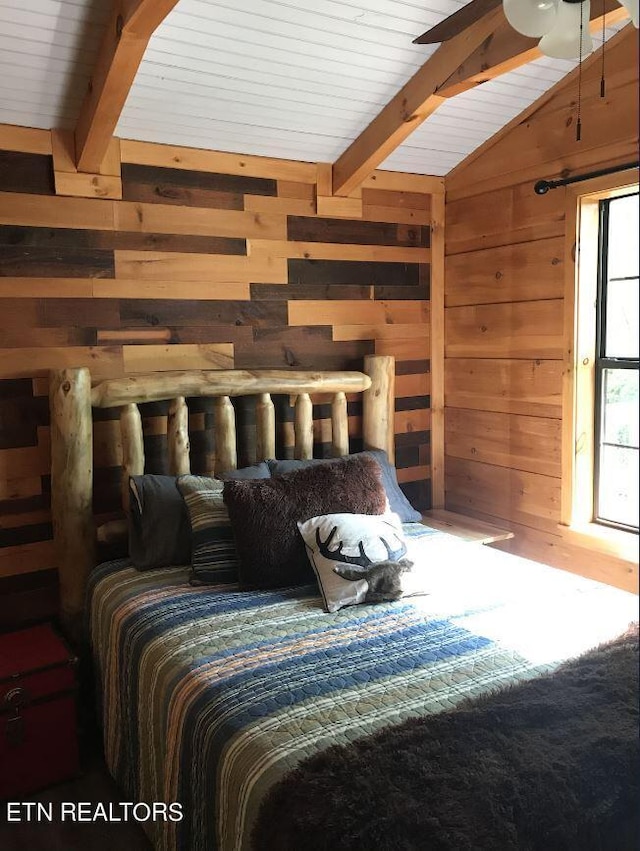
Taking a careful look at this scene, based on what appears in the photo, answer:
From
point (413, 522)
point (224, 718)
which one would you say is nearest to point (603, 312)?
point (413, 522)

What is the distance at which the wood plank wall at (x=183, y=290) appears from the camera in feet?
8.82

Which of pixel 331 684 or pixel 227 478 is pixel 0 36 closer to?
pixel 227 478

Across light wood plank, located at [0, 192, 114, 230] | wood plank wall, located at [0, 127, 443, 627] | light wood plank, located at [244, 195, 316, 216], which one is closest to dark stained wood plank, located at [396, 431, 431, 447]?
wood plank wall, located at [0, 127, 443, 627]

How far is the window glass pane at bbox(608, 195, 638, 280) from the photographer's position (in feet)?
9.11

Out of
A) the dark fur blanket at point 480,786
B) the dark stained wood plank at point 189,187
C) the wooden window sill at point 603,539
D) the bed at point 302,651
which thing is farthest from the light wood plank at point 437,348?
the dark fur blanket at point 480,786

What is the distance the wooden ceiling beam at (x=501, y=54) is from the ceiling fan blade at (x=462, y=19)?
603 mm

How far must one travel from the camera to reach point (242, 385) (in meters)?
3.00

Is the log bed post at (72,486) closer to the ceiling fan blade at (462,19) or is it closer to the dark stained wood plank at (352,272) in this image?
the dark stained wood plank at (352,272)

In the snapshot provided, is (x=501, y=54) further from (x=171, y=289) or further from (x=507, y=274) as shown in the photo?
(x=171, y=289)

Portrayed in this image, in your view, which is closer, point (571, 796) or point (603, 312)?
point (571, 796)

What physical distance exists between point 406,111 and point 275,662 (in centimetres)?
207

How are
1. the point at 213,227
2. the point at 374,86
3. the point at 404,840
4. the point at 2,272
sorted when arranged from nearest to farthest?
the point at 404,840 < the point at 2,272 < the point at 374,86 < the point at 213,227

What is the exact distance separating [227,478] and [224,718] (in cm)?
118

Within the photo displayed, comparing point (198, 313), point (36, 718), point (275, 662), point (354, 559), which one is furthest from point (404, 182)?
point (36, 718)
